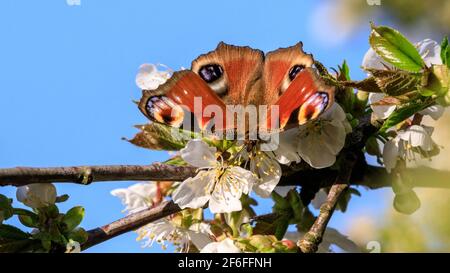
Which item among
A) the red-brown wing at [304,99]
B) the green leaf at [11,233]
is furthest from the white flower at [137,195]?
the red-brown wing at [304,99]

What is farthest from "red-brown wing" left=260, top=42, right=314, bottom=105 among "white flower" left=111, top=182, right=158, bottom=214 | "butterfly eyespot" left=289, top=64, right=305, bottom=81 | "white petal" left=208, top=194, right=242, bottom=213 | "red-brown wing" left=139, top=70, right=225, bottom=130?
"white flower" left=111, top=182, right=158, bottom=214

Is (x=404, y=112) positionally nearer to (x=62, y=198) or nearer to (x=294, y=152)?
(x=294, y=152)

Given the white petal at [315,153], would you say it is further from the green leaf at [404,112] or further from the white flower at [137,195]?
the white flower at [137,195]

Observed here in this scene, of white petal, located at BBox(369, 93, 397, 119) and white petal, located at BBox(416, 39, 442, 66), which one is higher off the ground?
white petal, located at BBox(416, 39, 442, 66)

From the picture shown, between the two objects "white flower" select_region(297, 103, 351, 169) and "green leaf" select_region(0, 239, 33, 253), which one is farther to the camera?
"white flower" select_region(297, 103, 351, 169)

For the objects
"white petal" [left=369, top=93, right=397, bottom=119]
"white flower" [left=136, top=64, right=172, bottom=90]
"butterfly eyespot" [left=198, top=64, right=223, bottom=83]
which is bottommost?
"white petal" [left=369, top=93, right=397, bottom=119]

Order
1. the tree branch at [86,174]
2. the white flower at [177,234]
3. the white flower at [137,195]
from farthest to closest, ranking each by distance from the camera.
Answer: the white flower at [137,195] < the white flower at [177,234] < the tree branch at [86,174]

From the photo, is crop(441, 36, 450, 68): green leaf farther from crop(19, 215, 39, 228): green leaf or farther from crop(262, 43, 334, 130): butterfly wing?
crop(19, 215, 39, 228): green leaf

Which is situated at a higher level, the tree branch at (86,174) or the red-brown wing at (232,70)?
the red-brown wing at (232,70)
